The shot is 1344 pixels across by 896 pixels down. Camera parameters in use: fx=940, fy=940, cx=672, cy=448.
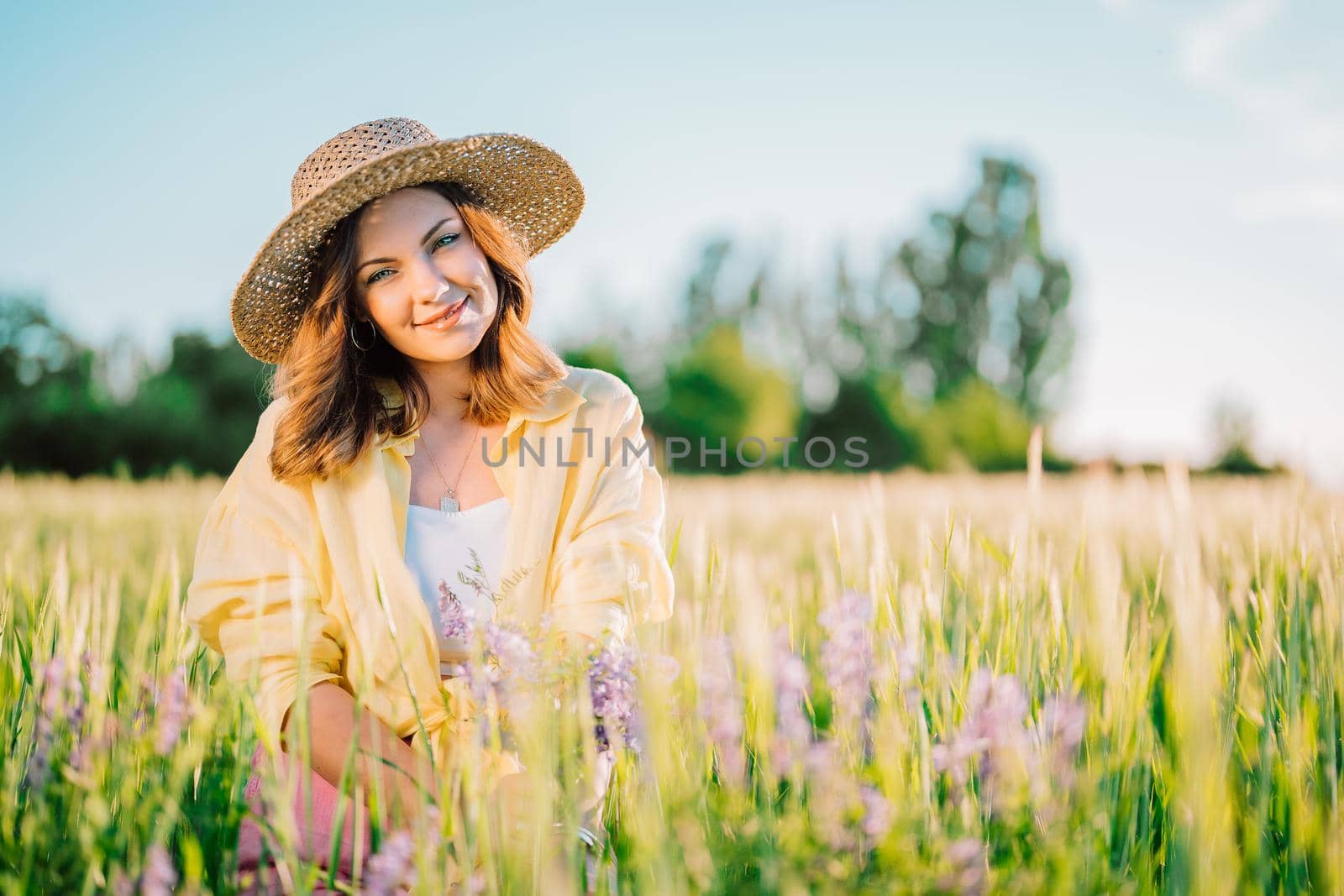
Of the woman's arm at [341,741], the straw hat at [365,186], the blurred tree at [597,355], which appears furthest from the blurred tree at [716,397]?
the woman's arm at [341,741]

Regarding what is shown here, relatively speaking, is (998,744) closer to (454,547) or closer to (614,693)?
(614,693)

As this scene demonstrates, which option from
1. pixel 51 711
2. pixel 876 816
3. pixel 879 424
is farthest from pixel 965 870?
pixel 879 424

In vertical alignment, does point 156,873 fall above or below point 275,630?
below

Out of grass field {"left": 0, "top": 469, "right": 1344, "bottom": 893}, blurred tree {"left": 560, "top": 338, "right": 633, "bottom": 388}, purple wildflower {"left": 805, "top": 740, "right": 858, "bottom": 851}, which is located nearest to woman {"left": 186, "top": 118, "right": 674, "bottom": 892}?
grass field {"left": 0, "top": 469, "right": 1344, "bottom": 893}

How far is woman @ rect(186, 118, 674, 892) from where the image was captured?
182 cm

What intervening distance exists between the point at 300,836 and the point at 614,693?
78 cm

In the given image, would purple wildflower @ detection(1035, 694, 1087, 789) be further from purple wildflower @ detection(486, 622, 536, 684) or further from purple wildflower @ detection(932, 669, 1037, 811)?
purple wildflower @ detection(486, 622, 536, 684)

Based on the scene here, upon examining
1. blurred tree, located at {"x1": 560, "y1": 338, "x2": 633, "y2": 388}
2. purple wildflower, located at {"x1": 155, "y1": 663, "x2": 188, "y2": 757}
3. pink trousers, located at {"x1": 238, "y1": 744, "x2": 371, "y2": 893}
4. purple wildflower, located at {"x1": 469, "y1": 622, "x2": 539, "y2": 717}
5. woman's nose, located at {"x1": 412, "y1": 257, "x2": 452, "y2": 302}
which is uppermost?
blurred tree, located at {"x1": 560, "y1": 338, "x2": 633, "y2": 388}

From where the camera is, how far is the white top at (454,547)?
6.46ft

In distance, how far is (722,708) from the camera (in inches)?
45.0

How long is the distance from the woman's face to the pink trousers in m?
0.89

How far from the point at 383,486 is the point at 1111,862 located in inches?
57.2

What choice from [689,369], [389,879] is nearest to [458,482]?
[389,879]

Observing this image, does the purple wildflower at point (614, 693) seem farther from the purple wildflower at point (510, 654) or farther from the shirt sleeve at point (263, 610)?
the shirt sleeve at point (263, 610)
